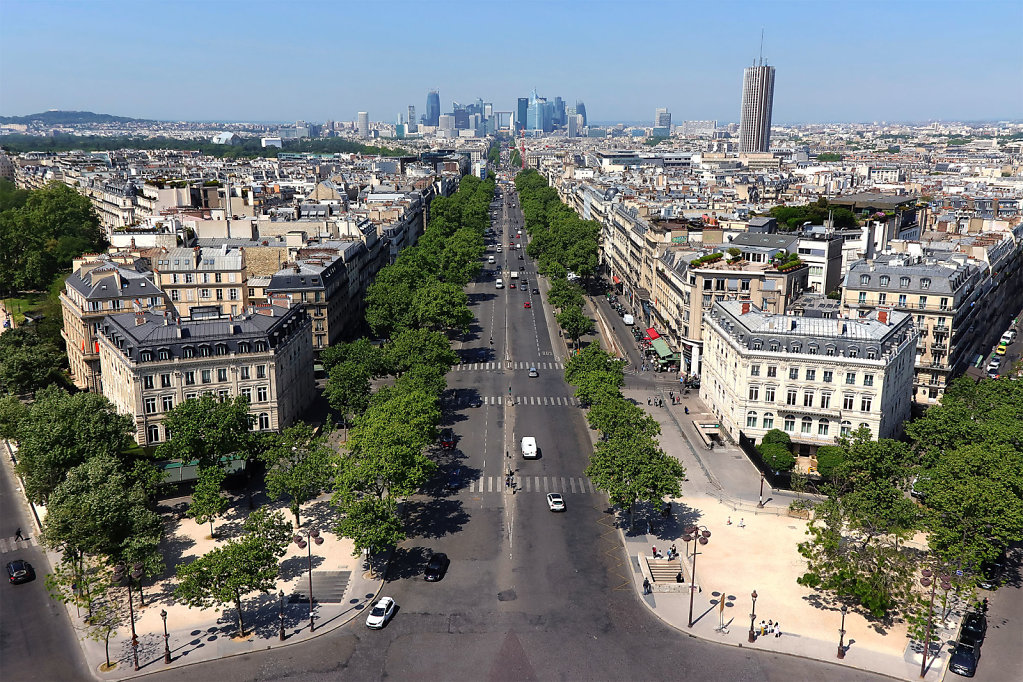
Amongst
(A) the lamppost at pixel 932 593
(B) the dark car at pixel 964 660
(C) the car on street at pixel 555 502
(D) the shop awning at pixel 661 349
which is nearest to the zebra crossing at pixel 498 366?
(D) the shop awning at pixel 661 349

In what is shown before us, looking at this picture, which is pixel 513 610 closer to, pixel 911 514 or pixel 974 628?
pixel 911 514

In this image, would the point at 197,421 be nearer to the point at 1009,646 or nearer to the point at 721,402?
the point at 721,402

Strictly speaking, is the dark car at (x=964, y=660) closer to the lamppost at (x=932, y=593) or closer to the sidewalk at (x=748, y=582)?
the sidewalk at (x=748, y=582)

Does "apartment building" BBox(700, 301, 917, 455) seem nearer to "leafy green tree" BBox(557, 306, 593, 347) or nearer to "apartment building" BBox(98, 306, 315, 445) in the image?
"leafy green tree" BBox(557, 306, 593, 347)

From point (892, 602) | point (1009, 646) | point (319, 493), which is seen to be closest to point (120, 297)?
point (319, 493)

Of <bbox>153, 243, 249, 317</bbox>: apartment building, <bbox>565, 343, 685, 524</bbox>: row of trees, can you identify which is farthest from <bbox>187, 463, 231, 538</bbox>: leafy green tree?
<bbox>153, 243, 249, 317</bbox>: apartment building

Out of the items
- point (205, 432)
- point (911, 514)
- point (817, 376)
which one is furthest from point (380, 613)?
point (817, 376)

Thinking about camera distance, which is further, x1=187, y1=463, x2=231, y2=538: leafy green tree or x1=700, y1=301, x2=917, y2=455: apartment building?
x1=700, y1=301, x2=917, y2=455: apartment building
